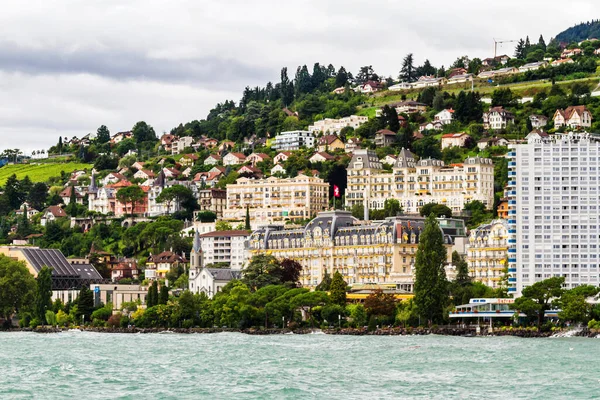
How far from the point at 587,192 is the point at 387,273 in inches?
1173

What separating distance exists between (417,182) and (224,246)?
27464 mm

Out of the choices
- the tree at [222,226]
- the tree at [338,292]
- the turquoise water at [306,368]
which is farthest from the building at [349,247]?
the turquoise water at [306,368]

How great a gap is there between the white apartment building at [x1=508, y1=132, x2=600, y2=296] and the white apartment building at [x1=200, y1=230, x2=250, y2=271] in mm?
51257

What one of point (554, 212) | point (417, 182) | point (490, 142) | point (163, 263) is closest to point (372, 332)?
point (554, 212)

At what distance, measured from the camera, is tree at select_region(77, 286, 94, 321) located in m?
152

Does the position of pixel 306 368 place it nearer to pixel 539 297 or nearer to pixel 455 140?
pixel 539 297

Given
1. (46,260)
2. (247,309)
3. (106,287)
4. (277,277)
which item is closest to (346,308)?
(247,309)

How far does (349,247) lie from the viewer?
537 ft

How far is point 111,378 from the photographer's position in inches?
3228

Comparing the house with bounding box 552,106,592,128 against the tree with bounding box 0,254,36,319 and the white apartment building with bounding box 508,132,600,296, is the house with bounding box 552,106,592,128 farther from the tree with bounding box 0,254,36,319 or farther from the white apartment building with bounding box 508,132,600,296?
the tree with bounding box 0,254,36,319

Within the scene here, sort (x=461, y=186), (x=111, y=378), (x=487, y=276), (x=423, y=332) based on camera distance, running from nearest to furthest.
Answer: (x=111, y=378) < (x=423, y=332) < (x=487, y=276) < (x=461, y=186)

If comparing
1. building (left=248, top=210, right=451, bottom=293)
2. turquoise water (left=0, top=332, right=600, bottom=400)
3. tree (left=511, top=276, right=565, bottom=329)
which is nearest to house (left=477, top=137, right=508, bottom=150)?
building (left=248, top=210, right=451, bottom=293)

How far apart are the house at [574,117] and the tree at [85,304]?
236 ft

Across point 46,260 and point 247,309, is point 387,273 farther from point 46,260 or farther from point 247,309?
point 46,260
